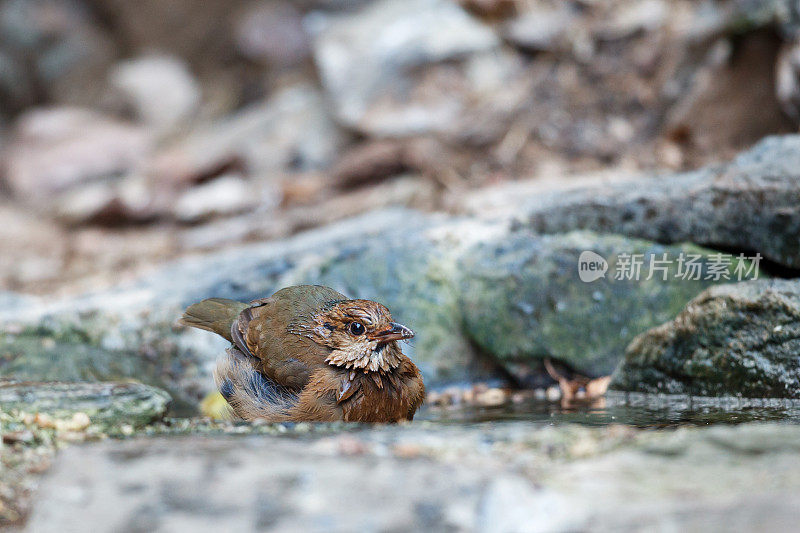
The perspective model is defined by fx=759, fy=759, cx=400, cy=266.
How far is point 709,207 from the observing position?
430 centimetres

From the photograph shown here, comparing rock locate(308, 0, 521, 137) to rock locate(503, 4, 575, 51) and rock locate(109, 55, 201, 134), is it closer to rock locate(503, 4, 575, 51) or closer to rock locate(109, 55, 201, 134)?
rock locate(503, 4, 575, 51)

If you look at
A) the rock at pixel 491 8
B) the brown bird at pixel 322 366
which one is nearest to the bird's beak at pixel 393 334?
the brown bird at pixel 322 366

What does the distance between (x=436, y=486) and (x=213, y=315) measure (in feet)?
8.53

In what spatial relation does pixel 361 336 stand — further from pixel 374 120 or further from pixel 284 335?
pixel 374 120

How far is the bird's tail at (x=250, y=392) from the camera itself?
11.8 ft

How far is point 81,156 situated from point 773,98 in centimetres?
1000

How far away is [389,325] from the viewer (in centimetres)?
348

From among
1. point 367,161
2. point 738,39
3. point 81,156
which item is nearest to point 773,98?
point 738,39

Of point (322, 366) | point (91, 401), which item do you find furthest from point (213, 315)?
point (91, 401)

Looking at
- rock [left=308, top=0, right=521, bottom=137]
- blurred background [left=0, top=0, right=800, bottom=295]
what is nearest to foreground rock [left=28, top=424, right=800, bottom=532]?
blurred background [left=0, top=0, right=800, bottom=295]

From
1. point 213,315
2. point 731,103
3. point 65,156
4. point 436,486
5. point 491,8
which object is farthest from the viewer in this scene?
point 65,156

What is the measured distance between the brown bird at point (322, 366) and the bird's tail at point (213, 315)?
0.86 feet

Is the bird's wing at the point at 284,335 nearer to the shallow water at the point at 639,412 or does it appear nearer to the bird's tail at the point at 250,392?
the bird's tail at the point at 250,392

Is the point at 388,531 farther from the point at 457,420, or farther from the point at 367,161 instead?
the point at 367,161
